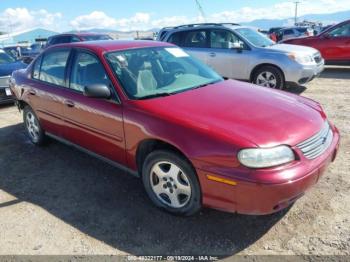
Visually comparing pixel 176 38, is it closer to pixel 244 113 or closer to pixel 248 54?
pixel 248 54

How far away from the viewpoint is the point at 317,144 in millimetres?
3082

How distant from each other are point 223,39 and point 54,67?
518 centimetres

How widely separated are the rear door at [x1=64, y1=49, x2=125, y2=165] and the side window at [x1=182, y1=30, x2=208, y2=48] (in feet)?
17.5

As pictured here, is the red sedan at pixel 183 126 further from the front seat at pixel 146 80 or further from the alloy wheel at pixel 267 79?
Answer: the alloy wheel at pixel 267 79

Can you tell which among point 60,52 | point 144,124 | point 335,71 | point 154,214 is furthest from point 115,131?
point 335,71

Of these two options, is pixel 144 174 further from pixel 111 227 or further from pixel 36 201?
pixel 36 201

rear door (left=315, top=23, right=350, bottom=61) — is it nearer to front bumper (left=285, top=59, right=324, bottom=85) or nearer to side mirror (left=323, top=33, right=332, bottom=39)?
side mirror (left=323, top=33, right=332, bottom=39)

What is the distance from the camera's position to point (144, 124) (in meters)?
3.32

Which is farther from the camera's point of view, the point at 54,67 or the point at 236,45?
the point at 236,45

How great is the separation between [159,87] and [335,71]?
9755mm

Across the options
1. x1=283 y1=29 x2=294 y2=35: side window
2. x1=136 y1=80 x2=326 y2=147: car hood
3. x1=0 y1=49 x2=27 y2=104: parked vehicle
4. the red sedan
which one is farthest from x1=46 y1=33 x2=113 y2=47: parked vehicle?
x1=283 y1=29 x2=294 y2=35: side window

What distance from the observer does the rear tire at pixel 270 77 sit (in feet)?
26.4

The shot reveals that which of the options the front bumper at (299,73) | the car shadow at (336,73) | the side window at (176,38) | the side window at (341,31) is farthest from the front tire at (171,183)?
the side window at (341,31)

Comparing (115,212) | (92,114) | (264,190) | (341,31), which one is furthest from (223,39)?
(264,190)
